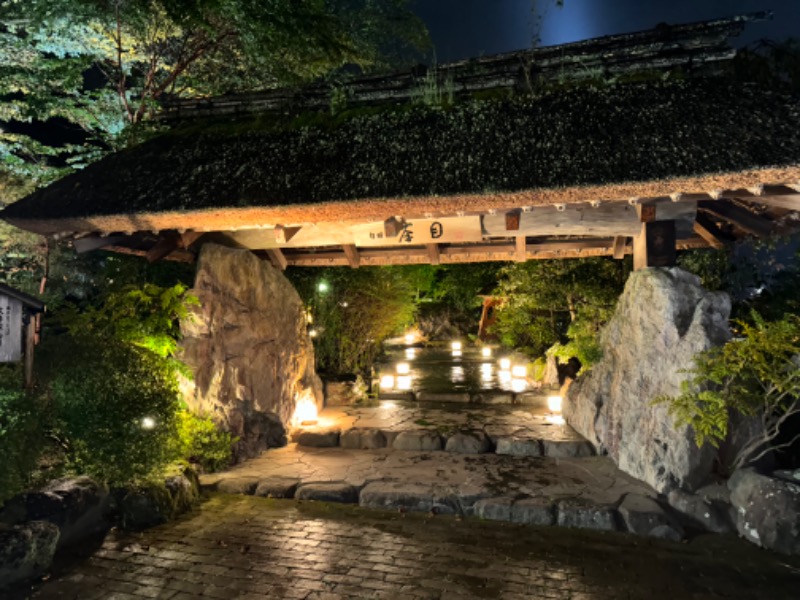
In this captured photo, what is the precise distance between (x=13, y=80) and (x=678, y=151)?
11997 mm

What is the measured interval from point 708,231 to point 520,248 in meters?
2.92

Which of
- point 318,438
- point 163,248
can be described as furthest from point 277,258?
point 318,438

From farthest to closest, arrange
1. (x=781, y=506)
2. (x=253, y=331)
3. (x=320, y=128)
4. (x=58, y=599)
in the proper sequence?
(x=253, y=331)
(x=320, y=128)
(x=781, y=506)
(x=58, y=599)

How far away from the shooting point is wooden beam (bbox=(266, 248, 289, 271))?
951cm

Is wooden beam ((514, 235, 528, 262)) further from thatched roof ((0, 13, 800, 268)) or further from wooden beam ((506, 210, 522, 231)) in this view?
thatched roof ((0, 13, 800, 268))

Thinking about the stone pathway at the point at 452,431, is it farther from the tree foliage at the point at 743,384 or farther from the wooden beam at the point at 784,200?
the wooden beam at the point at 784,200

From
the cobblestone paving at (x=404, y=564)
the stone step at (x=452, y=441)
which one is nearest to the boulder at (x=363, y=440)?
the stone step at (x=452, y=441)

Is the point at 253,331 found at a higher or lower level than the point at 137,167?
lower

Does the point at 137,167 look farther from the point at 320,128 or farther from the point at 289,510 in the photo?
the point at 289,510

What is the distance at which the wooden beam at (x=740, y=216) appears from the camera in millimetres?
7031

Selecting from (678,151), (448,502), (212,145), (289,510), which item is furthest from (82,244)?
(678,151)

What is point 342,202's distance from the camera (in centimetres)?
586

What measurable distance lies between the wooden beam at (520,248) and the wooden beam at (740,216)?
8.41 ft

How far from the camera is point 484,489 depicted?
6430 mm
